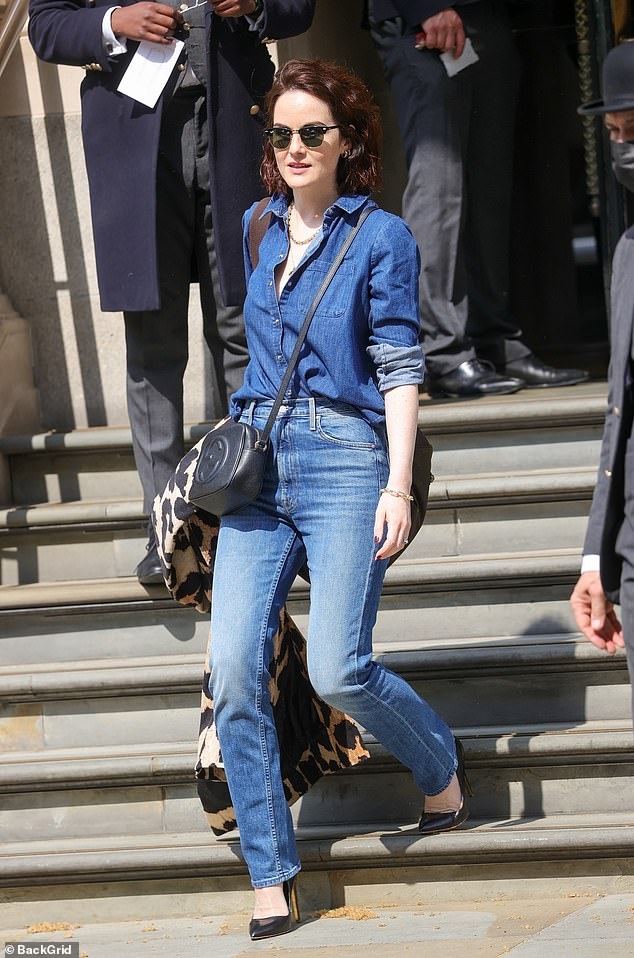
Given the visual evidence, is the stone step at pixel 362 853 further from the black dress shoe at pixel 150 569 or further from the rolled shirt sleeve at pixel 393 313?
the rolled shirt sleeve at pixel 393 313

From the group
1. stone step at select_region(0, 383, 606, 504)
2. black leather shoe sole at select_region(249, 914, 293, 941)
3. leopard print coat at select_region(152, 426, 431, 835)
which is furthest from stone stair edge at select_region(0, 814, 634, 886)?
stone step at select_region(0, 383, 606, 504)

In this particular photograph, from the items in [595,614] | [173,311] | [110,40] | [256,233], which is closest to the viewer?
[595,614]

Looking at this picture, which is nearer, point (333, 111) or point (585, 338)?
point (333, 111)

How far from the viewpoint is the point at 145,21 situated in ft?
13.4

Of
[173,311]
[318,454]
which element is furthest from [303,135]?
[173,311]

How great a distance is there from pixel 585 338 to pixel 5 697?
374cm

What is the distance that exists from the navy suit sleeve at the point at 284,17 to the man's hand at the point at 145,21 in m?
0.27

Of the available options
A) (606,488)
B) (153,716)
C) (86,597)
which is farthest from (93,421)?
(606,488)

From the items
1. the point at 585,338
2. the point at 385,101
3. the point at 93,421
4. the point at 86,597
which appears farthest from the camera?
the point at 585,338

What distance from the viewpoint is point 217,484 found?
3326mm

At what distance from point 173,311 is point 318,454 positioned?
47.5 inches

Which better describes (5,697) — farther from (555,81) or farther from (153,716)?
(555,81)

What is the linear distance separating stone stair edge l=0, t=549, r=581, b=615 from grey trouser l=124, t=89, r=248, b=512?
31 cm

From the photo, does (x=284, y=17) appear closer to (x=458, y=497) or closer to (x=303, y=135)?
(x=303, y=135)
